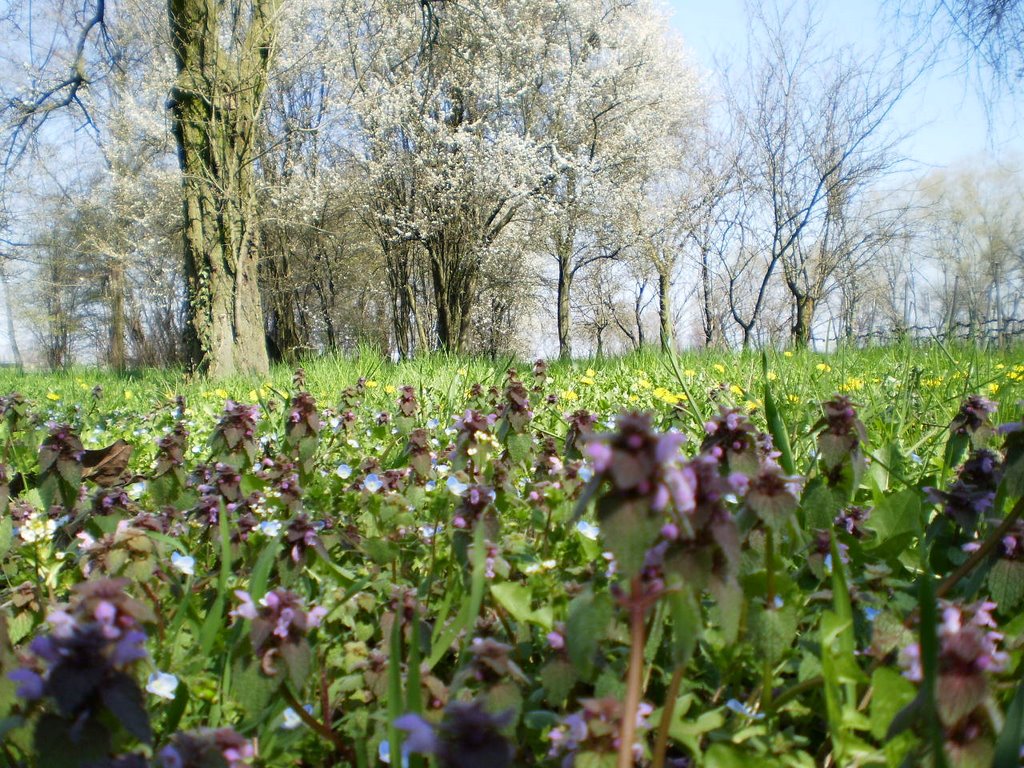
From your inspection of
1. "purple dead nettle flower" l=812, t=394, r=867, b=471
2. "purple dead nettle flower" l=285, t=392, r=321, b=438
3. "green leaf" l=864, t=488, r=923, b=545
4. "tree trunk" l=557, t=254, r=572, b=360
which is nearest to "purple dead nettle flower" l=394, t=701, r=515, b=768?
"purple dead nettle flower" l=812, t=394, r=867, b=471

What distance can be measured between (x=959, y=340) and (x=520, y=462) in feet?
17.2

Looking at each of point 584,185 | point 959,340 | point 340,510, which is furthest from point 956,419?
point 584,185

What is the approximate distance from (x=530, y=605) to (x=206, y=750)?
0.63 m

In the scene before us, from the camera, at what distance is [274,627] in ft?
2.96

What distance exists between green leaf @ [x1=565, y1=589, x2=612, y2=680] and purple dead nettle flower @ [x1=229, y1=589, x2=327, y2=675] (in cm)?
40

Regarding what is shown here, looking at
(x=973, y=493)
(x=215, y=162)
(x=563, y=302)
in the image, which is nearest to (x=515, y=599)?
(x=973, y=493)

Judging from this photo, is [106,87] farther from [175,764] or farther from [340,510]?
[175,764]

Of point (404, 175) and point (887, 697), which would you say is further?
point (404, 175)

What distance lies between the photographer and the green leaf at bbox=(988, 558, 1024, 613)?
1.04 metres

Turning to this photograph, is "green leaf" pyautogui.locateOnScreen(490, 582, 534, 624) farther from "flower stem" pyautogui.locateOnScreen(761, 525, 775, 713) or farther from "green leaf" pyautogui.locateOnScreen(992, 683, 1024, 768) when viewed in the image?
"green leaf" pyautogui.locateOnScreen(992, 683, 1024, 768)

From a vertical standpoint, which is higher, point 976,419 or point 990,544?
point 976,419

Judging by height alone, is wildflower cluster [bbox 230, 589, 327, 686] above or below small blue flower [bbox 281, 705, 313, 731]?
above

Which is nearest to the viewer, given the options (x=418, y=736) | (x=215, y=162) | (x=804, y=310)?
(x=418, y=736)

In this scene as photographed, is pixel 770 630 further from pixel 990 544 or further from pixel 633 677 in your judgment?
pixel 990 544
